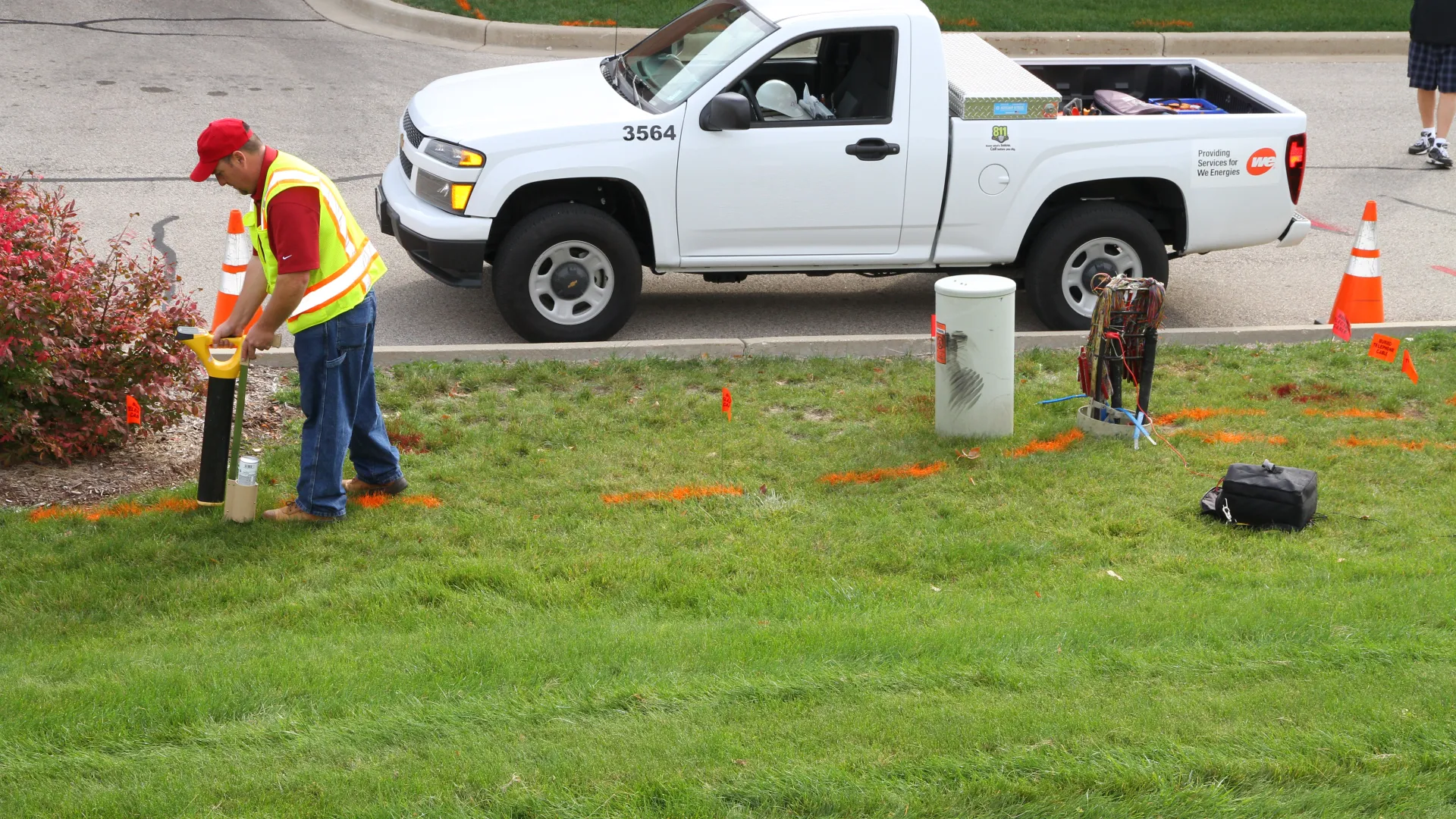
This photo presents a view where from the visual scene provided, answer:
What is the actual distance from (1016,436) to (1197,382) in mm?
1471

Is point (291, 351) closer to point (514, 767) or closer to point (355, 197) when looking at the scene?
point (355, 197)

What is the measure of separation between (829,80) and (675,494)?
382 centimetres

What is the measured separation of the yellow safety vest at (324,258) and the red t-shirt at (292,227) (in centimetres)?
3

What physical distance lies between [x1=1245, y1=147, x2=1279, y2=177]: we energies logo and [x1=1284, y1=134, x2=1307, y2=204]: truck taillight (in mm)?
82

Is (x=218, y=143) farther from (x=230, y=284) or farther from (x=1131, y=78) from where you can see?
(x=1131, y=78)

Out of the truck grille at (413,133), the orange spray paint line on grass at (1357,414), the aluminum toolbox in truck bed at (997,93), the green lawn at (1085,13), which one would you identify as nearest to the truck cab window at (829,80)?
the aluminum toolbox in truck bed at (997,93)

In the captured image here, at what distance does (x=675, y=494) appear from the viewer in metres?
6.32

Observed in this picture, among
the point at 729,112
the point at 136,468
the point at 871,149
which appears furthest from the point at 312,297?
the point at 871,149

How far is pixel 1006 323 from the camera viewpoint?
6957 millimetres

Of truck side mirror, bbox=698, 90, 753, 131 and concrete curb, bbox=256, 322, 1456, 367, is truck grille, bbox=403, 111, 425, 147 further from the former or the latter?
truck side mirror, bbox=698, 90, 753, 131

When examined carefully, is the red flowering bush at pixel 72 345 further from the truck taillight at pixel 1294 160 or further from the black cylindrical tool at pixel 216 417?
the truck taillight at pixel 1294 160

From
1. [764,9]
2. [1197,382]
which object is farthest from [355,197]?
[1197,382]

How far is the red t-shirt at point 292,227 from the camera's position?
17.7ft

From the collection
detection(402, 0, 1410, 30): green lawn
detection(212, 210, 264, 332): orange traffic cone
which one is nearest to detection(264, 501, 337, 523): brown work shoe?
detection(212, 210, 264, 332): orange traffic cone
